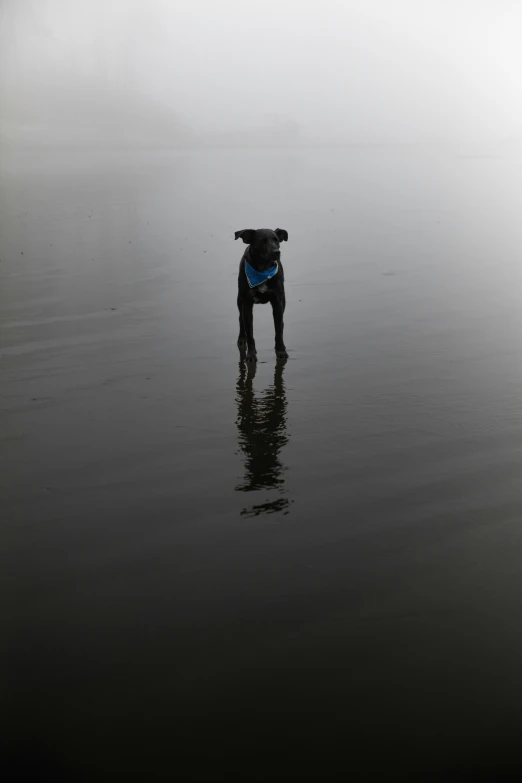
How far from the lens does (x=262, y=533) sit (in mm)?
4387

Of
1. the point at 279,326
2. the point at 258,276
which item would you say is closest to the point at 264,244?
the point at 258,276

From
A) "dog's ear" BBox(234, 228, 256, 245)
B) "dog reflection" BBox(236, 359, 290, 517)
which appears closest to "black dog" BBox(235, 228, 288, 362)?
"dog's ear" BBox(234, 228, 256, 245)

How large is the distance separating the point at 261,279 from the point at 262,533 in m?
3.86

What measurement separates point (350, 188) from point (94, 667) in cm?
2409

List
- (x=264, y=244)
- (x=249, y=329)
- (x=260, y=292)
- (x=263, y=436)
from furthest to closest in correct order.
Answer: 1. (x=249, y=329)
2. (x=260, y=292)
3. (x=264, y=244)
4. (x=263, y=436)

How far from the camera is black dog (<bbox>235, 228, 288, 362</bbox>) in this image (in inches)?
307

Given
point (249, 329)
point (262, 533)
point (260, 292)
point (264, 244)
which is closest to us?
point (262, 533)

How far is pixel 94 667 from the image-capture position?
3273 millimetres

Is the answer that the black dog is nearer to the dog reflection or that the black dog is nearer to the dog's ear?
the dog's ear

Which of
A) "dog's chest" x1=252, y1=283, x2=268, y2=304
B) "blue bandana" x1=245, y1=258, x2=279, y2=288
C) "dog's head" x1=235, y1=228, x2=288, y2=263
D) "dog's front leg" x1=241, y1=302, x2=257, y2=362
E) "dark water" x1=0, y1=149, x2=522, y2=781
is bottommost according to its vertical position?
"dark water" x1=0, y1=149, x2=522, y2=781

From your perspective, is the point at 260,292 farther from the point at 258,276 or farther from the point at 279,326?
the point at 279,326

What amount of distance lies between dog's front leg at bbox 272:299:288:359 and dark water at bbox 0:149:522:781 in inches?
6.6

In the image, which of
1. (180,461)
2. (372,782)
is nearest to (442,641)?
(372,782)

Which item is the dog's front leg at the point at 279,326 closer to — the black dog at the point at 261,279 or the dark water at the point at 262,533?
the black dog at the point at 261,279
